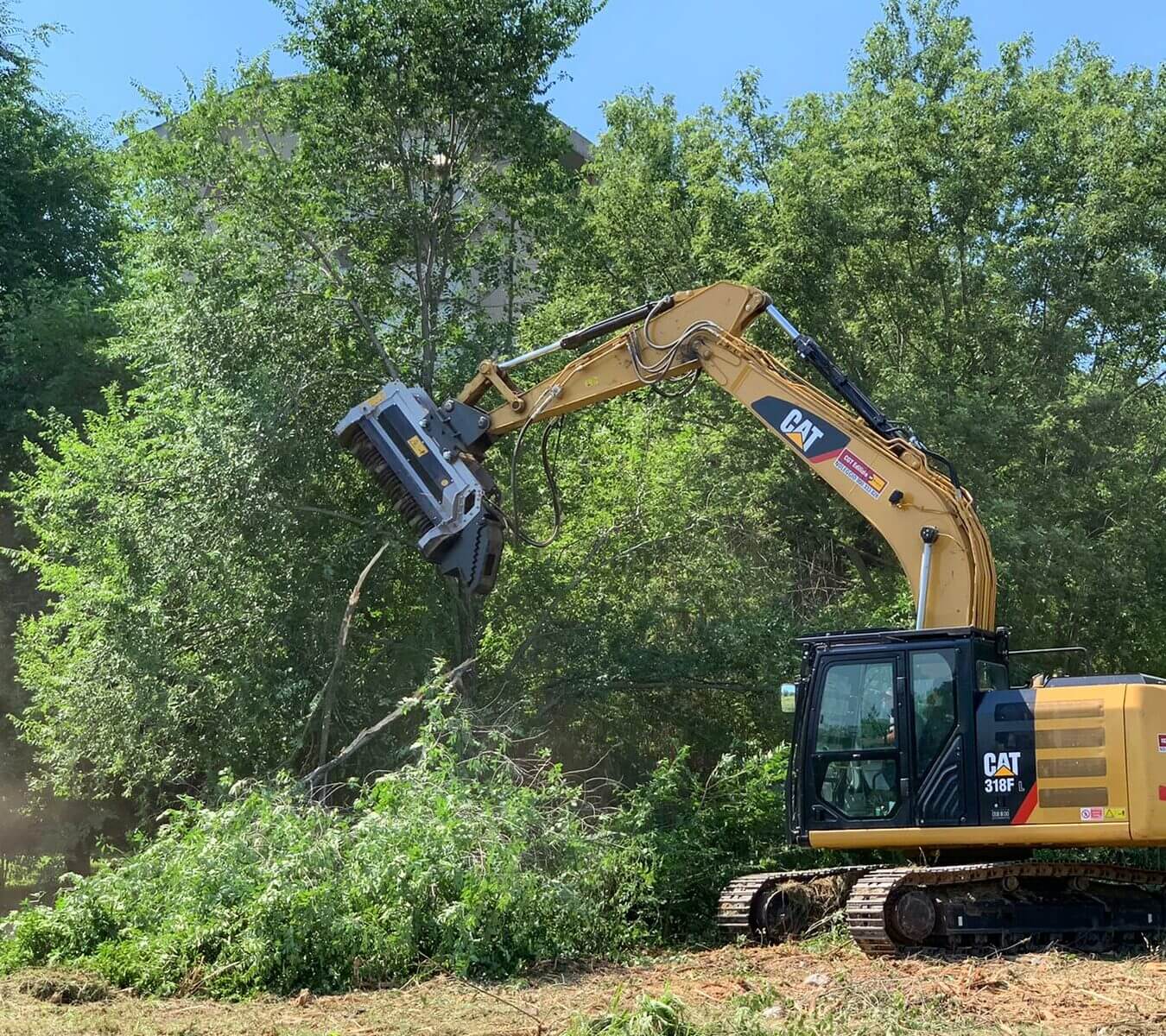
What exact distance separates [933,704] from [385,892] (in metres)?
3.84

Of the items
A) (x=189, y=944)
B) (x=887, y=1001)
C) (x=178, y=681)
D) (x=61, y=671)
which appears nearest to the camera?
(x=887, y=1001)

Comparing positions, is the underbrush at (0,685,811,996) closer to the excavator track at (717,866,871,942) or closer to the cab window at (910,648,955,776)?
the excavator track at (717,866,871,942)

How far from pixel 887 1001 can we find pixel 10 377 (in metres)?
16.6

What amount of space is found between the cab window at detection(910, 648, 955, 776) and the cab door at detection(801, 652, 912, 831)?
0.09m

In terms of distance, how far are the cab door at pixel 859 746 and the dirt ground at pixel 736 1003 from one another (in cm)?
104

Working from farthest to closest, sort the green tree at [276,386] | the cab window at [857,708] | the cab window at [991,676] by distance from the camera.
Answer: the green tree at [276,386] → the cab window at [857,708] → the cab window at [991,676]

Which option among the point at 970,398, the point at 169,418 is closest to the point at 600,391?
the point at 169,418

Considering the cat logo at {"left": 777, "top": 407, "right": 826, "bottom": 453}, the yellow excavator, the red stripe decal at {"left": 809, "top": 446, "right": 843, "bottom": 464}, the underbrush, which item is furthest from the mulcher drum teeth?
the red stripe decal at {"left": 809, "top": 446, "right": 843, "bottom": 464}

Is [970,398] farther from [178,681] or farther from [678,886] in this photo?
[178,681]

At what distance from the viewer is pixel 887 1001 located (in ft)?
23.0

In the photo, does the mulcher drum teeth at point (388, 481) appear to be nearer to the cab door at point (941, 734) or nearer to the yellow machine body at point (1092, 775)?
the cab door at point (941, 734)

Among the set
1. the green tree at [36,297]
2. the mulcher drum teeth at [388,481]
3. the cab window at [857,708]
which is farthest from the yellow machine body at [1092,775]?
the green tree at [36,297]

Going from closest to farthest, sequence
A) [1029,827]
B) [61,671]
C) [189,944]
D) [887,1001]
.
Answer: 1. [887,1001]
2. [189,944]
3. [1029,827]
4. [61,671]

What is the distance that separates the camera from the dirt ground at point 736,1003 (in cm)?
662
